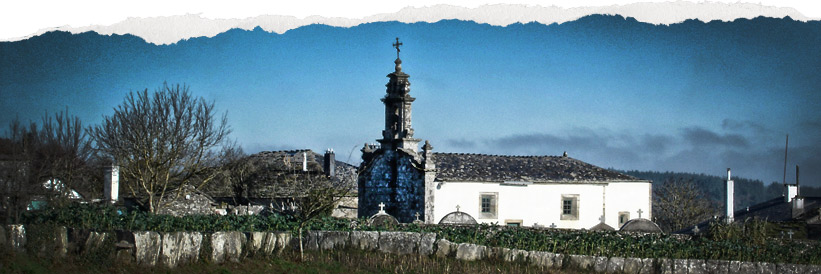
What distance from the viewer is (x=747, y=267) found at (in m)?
24.6

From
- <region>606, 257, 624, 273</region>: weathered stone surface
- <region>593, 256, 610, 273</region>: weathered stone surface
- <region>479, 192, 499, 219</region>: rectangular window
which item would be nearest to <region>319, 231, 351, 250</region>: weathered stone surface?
<region>593, 256, 610, 273</region>: weathered stone surface

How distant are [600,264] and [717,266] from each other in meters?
3.35

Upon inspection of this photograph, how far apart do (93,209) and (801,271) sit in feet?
61.3

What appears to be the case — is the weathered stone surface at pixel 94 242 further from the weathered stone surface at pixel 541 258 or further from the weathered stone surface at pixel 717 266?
the weathered stone surface at pixel 717 266

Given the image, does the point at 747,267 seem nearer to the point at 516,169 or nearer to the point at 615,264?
the point at 615,264

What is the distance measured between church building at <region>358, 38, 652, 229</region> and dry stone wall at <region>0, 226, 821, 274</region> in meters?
12.3

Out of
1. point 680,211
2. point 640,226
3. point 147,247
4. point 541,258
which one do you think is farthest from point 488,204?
point 147,247

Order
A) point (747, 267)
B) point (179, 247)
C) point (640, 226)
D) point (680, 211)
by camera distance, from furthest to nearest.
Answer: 1. point (680, 211)
2. point (640, 226)
3. point (747, 267)
4. point (179, 247)

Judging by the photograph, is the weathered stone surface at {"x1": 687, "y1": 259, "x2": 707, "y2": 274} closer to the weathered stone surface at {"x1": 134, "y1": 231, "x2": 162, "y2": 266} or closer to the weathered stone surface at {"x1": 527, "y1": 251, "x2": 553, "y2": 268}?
the weathered stone surface at {"x1": 527, "y1": 251, "x2": 553, "y2": 268}

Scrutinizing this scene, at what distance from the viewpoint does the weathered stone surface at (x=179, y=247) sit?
17.9 m

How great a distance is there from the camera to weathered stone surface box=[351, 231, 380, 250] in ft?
73.2

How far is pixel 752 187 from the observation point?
177500 mm

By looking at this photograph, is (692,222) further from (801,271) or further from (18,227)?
(18,227)

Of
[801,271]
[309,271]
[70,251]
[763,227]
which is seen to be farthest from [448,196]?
[70,251]
